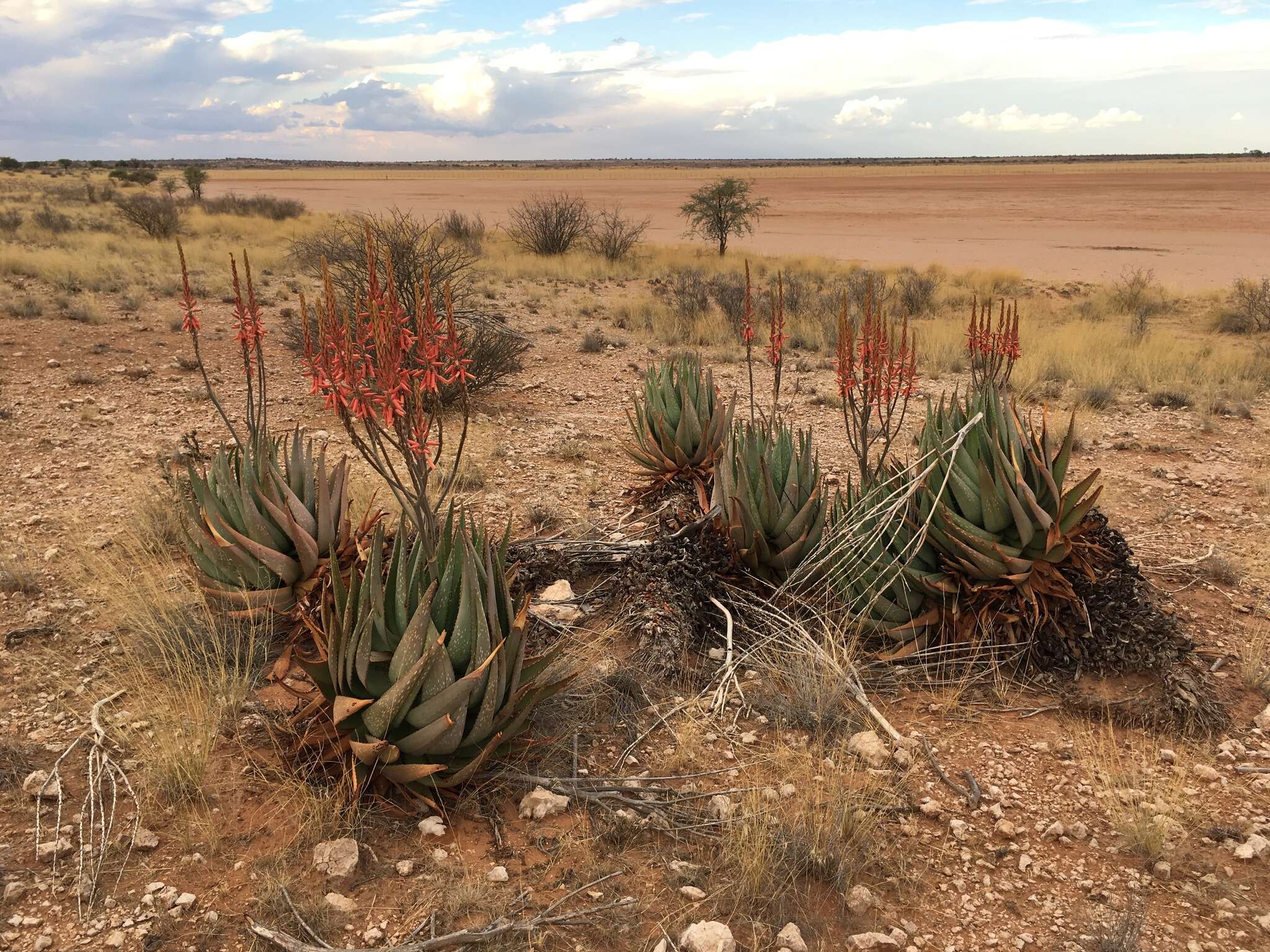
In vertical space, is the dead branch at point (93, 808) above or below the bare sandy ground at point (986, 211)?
below

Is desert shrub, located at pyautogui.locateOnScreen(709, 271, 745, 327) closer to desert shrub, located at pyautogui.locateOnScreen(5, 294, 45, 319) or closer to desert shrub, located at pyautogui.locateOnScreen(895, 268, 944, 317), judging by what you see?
desert shrub, located at pyautogui.locateOnScreen(895, 268, 944, 317)

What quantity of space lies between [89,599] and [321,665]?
2.27 metres

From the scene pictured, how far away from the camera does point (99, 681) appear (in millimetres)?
3748

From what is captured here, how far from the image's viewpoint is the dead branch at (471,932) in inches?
93.5

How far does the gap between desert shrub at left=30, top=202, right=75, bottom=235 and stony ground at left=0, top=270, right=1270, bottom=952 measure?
875 inches

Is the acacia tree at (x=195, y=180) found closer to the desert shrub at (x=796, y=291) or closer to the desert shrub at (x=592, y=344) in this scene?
the desert shrub at (x=796, y=291)

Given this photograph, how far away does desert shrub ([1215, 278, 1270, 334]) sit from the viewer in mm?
14062

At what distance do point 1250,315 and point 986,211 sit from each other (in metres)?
35.3

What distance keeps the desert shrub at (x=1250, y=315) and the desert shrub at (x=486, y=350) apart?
11.7m

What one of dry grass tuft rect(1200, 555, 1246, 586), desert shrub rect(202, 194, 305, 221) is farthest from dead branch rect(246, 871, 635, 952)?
desert shrub rect(202, 194, 305, 221)

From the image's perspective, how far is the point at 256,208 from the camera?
3600 centimetres

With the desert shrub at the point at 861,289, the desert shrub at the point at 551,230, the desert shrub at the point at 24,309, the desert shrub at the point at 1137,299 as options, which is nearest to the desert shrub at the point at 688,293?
the desert shrub at the point at 861,289

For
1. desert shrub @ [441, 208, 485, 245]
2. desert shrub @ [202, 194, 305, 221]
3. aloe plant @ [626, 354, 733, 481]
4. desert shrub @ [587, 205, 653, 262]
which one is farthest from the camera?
desert shrub @ [202, 194, 305, 221]

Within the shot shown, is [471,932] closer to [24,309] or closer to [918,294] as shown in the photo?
[24,309]
